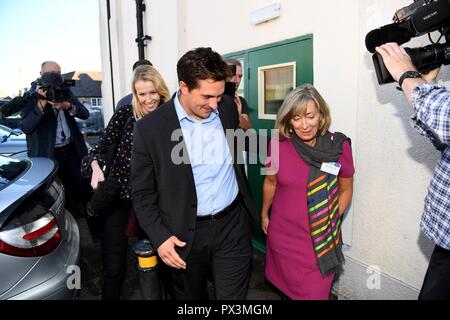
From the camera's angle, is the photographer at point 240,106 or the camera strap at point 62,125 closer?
the photographer at point 240,106

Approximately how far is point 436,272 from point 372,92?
1.41m

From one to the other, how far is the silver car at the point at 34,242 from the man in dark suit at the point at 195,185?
72cm

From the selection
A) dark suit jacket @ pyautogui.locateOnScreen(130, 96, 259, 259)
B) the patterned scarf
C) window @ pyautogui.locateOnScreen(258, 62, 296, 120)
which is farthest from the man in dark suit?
window @ pyautogui.locateOnScreen(258, 62, 296, 120)

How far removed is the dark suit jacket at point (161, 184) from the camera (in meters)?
1.98

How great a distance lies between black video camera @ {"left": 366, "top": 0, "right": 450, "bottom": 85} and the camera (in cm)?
150

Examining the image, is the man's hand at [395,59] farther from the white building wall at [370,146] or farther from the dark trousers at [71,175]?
the dark trousers at [71,175]

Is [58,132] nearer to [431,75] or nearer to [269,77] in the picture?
[269,77]

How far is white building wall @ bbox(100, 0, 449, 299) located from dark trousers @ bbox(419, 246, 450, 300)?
0.81 m

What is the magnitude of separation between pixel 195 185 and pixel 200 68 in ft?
2.18

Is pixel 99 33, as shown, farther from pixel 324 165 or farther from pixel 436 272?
pixel 436 272

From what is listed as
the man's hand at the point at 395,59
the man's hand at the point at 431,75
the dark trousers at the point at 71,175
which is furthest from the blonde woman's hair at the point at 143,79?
the dark trousers at the point at 71,175

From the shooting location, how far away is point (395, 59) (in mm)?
1584

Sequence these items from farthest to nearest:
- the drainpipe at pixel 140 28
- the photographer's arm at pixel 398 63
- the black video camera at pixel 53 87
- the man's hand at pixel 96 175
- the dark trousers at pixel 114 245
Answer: the drainpipe at pixel 140 28 < the black video camera at pixel 53 87 < the dark trousers at pixel 114 245 < the man's hand at pixel 96 175 < the photographer's arm at pixel 398 63

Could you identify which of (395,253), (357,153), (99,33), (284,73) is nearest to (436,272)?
(395,253)
